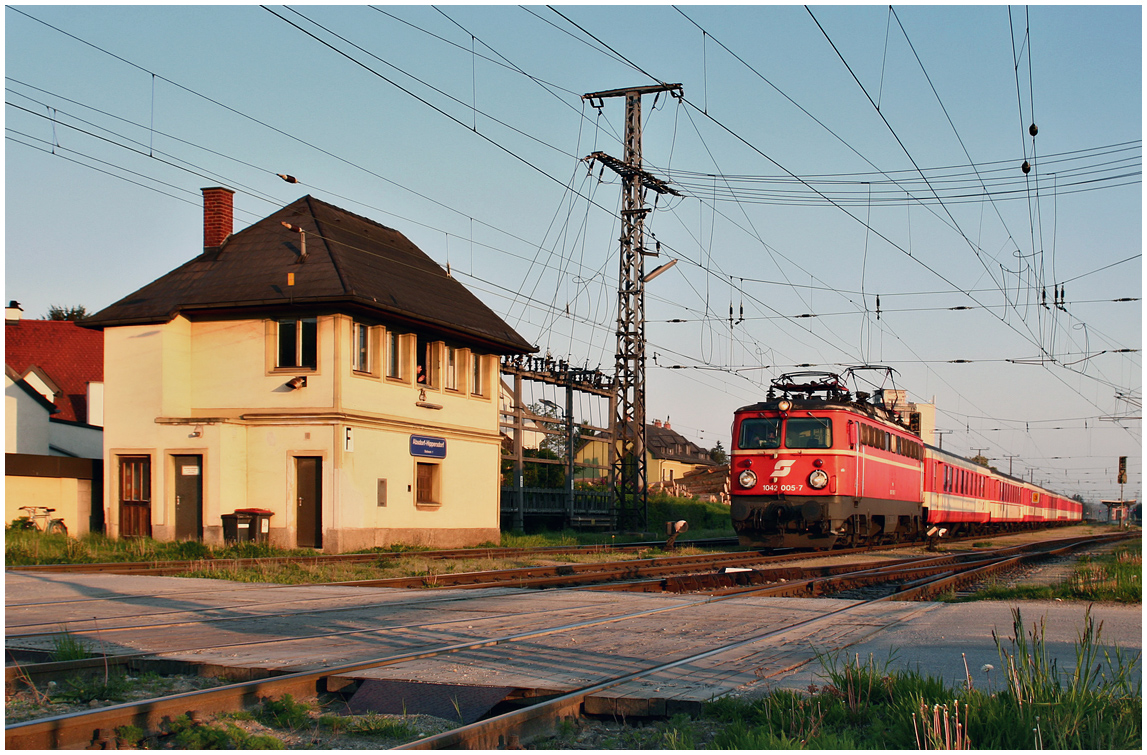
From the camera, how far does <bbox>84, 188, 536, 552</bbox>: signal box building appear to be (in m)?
24.0

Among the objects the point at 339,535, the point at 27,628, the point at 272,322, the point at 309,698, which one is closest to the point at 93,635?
the point at 27,628

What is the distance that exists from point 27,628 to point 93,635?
3.49ft

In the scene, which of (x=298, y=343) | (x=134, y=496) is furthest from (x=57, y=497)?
(x=298, y=343)

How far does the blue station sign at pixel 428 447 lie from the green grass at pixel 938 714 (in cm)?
2079

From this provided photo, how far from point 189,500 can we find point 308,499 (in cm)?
280

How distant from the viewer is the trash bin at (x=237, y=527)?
23.4 m

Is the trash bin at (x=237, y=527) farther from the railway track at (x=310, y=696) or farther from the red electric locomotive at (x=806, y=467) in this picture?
the railway track at (x=310, y=696)

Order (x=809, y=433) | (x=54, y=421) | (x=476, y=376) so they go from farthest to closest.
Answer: (x=54, y=421), (x=476, y=376), (x=809, y=433)

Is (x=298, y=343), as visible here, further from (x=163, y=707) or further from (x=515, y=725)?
(x=515, y=725)

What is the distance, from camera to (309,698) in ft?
23.0

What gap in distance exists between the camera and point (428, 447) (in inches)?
1078

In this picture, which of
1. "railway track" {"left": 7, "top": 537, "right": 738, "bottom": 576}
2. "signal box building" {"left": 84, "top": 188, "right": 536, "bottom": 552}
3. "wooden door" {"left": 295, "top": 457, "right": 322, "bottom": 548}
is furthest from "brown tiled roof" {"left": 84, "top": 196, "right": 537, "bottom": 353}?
"railway track" {"left": 7, "top": 537, "right": 738, "bottom": 576}

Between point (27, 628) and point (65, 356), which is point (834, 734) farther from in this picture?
point (65, 356)

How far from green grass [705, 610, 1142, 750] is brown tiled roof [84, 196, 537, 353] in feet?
61.6
